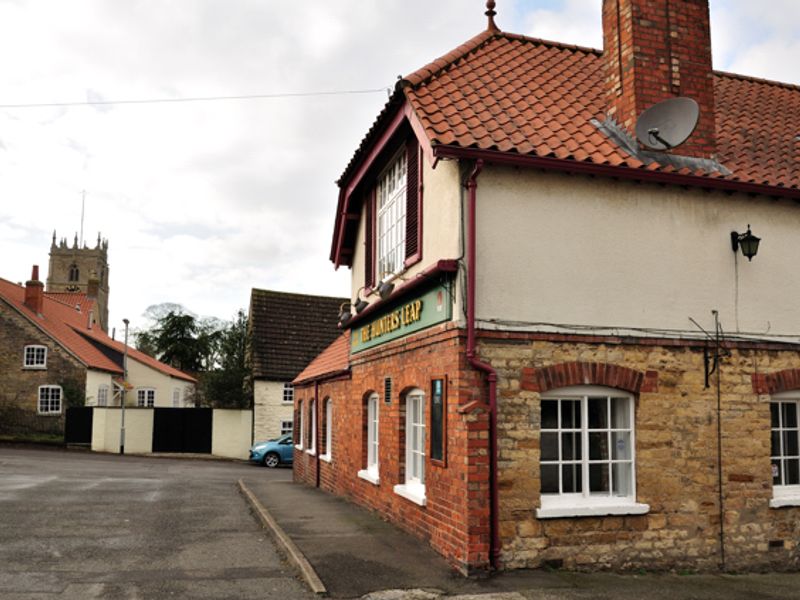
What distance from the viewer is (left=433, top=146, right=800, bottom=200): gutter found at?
8891 millimetres

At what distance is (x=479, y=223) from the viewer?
360 inches

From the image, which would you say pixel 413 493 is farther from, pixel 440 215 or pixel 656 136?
pixel 656 136

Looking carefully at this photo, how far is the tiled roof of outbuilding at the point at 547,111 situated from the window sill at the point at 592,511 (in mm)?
4037

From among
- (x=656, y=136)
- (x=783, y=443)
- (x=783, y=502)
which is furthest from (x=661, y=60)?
(x=783, y=502)

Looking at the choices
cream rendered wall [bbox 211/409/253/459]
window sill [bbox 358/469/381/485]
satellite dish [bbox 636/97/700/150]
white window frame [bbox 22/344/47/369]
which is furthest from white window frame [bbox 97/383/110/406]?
satellite dish [bbox 636/97/700/150]

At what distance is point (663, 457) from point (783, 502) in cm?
180

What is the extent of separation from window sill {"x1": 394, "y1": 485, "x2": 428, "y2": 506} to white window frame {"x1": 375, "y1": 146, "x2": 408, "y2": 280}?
317cm

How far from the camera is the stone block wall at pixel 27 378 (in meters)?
38.9

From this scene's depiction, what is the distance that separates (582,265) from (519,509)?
2.99 metres

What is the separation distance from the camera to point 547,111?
10.5 meters

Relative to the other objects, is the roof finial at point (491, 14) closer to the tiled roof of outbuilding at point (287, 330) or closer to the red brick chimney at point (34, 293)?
the tiled roof of outbuilding at point (287, 330)

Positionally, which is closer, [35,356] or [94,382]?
[35,356]

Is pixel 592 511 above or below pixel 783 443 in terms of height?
below

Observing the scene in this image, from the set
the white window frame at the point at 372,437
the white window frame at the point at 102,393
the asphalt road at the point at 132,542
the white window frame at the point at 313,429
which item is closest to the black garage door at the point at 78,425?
the white window frame at the point at 102,393
